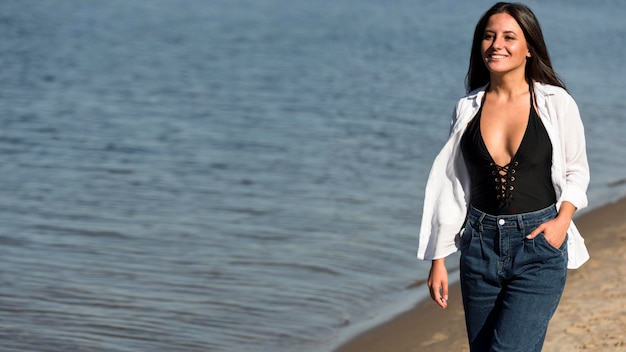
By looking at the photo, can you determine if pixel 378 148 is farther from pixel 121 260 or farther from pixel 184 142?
pixel 121 260

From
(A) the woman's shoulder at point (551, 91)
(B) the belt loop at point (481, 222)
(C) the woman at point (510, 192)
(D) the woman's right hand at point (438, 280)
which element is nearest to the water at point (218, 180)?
(D) the woman's right hand at point (438, 280)

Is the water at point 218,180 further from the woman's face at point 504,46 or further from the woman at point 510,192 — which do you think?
the woman's face at point 504,46

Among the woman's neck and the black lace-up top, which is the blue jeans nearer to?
the black lace-up top

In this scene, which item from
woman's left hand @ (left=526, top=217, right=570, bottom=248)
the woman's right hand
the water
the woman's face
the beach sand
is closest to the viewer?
woman's left hand @ (left=526, top=217, right=570, bottom=248)

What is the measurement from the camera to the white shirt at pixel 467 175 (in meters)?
3.30

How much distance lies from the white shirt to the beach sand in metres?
2.06

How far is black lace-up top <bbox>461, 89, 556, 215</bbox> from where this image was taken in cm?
328

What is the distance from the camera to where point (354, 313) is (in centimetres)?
663

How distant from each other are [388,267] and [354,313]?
1095 millimetres

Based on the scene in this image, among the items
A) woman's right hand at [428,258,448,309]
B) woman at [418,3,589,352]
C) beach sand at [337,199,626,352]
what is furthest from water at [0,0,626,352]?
woman at [418,3,589,352]

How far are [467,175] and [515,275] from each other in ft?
1.34

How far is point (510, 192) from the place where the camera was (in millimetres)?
3270

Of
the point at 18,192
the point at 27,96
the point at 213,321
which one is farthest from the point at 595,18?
the point at 213,321

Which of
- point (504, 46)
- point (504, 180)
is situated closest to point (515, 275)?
point (504, 180)
